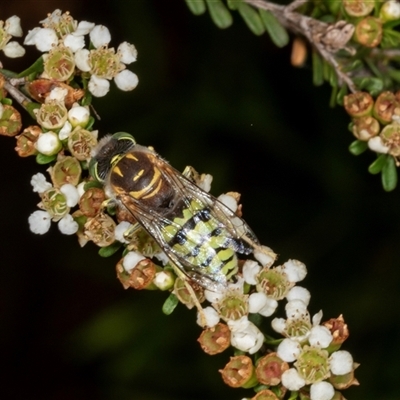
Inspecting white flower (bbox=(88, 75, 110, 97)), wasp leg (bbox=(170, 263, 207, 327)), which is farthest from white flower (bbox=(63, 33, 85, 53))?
wasp leg (bbox=(170, 263, 207, 327))

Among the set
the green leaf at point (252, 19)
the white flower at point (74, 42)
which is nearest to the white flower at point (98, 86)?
the white flower at point (74, 42)

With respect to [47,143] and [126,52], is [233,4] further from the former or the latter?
[47,143]

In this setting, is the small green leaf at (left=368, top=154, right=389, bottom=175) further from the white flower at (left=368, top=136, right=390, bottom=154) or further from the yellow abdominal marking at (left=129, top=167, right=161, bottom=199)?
the yellow abdominal marking at (left=129, top=167, right=161, bottom=199)

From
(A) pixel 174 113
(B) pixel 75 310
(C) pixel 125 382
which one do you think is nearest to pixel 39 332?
(B) pixel 75 310

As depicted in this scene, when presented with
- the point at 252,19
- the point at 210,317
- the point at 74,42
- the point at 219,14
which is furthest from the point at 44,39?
the point at 210,317

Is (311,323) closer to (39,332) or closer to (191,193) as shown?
(191,193)

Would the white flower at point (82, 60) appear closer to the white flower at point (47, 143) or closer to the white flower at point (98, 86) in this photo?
the white flower at point (98, 86)
